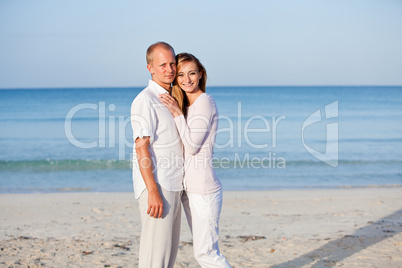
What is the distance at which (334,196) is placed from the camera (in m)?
8.49

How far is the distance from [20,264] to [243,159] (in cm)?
965

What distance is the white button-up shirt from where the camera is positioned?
9.56ft

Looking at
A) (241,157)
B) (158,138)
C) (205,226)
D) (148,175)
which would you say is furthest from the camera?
(241,157)

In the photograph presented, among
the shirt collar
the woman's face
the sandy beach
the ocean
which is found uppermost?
the woman's face

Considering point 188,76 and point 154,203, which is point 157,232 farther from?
point 188,76

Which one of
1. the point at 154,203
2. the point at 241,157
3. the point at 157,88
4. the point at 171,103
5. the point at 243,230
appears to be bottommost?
the point at 243,230

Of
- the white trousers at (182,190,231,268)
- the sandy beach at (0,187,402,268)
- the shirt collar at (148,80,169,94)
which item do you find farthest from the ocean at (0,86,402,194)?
the shirt collar at (148,80,169,94)

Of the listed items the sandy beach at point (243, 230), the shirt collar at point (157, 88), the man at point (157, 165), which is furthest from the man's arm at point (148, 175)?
the sandy beach at point (243, 230)

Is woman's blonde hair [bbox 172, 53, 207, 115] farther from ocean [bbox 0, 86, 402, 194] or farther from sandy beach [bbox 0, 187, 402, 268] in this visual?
ocean [bbox 0, 86, 402, 194]

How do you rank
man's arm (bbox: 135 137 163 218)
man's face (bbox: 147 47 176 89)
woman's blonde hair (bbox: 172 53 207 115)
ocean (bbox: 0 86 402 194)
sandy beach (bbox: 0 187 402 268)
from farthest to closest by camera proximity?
ocean (bbox: 0 86 402 194)
sandy beach (bbox: 0 187 402 268)
woman's blonde hair (bbox: 172 53 207 115)
man's face (bbox: 147 47 176 89)
man's arm (bbox: 135 137 163 218)

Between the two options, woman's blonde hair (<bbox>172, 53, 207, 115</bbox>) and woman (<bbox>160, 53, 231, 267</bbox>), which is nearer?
woman (<bbox>160, 53, 231, 267</bbox>)

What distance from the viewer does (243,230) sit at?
20.0 feet

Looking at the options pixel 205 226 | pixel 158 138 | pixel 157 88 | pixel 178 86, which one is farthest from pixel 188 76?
pixel 205 226

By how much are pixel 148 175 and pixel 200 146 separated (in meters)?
0.42
